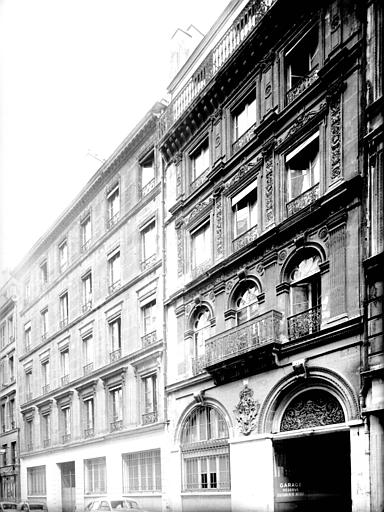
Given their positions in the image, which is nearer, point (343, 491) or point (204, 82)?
point (343, 491)

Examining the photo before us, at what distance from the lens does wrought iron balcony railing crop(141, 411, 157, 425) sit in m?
21.9

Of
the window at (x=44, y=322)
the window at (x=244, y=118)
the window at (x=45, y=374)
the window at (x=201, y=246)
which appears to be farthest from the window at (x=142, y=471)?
the window at (x=244, y=118)

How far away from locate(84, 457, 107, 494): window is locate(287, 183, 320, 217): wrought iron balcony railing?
48.2 feet

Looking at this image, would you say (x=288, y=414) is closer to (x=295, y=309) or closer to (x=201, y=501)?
(x=295, y=309)

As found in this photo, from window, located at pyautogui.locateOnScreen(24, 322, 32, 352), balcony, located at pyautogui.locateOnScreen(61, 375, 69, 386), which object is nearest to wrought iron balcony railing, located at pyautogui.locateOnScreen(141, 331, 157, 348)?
balcony, located at pyautogui.locateOnScreen(61, 375, 69, 386)

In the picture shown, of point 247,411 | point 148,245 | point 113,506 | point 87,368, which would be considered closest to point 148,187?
point 148,245

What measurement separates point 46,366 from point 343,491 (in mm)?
20574

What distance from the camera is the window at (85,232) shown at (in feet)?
93.8

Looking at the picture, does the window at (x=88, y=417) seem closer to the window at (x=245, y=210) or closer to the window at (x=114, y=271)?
the window at (x=114, y=271)

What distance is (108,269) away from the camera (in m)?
26.4

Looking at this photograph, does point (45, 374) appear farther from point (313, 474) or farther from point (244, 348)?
point (313, 474)

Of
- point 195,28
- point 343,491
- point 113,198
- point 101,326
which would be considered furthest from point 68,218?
point 343,491

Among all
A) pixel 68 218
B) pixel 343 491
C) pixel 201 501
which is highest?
pixel 68 218

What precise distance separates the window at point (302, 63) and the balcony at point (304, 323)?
5963 mm
